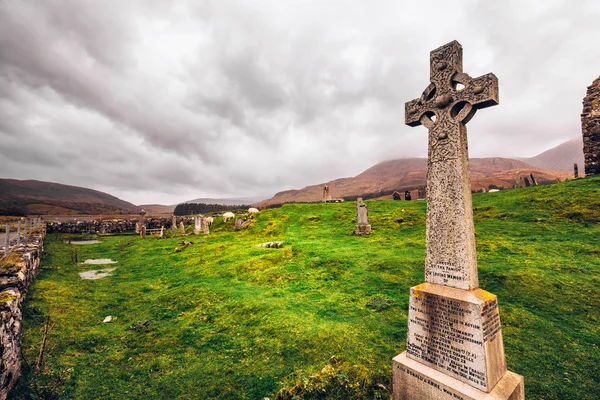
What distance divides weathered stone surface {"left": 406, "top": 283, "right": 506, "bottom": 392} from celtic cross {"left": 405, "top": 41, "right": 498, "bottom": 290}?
0.88 feet

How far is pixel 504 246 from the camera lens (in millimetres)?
11805

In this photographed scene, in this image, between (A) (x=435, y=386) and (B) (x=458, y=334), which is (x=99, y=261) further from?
(B) (x=458, y=334)

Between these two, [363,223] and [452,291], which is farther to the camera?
[363,223]

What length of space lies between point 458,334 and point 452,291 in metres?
0.58

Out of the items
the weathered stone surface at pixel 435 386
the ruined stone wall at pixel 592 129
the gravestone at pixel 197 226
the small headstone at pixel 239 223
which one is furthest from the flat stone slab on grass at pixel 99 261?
the ruined stone wall at pixel 592 129

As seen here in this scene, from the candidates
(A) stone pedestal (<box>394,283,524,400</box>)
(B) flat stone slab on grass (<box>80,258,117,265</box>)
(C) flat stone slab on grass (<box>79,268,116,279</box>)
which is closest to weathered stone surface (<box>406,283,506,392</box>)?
(A) stone pedestal (<box>394,283,524,400</box>)

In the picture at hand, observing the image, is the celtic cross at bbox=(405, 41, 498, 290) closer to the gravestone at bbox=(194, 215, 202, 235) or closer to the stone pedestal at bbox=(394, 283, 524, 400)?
the stone pedestal at bbox=(394, 283, 524, 400)

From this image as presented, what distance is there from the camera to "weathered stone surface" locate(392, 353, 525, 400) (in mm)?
3529

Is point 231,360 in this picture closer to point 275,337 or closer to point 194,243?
point 275,337

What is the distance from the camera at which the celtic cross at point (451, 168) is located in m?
4.09

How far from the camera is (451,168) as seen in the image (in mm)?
4320

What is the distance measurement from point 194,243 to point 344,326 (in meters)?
16.6

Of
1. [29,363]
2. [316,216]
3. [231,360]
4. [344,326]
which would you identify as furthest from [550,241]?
[29,363]

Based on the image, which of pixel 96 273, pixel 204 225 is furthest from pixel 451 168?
pixel 204 225
